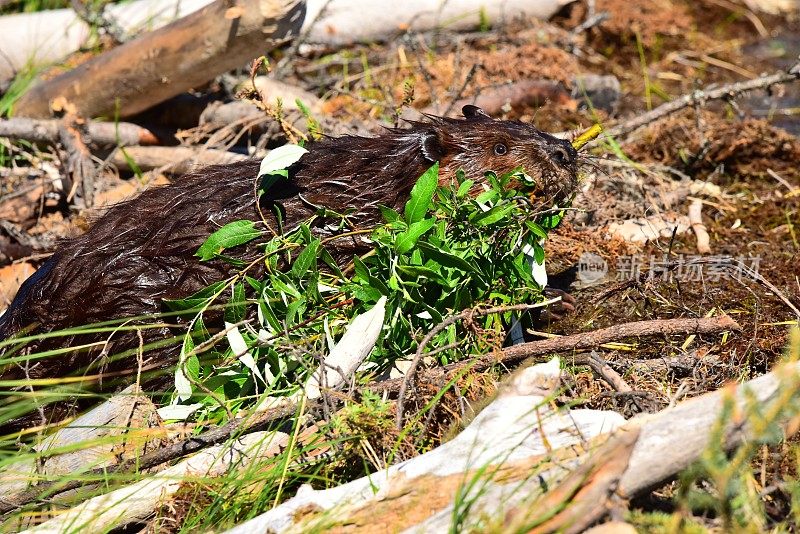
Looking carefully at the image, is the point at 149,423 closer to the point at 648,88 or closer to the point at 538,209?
the point at 538,209

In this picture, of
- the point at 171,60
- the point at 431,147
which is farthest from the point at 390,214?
the point at 171,60

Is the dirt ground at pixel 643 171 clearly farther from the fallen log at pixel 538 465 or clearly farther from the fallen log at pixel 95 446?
the fallen log at pixel 95 446

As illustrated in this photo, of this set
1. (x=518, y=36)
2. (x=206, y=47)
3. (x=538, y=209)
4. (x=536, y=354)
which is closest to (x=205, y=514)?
(x=536, y=354)

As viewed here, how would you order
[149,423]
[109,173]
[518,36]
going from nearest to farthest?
[149,423] < [109,173] < [518,36]

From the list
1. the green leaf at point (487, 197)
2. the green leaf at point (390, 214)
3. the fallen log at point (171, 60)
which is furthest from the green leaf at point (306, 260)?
the fallen log at point (171, 60)

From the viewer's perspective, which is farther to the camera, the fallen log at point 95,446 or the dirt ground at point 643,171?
the dirt ground at point 643,171

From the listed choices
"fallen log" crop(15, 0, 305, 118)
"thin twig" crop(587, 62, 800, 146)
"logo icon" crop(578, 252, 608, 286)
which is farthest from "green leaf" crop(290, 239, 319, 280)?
"thin twig" crop(587, 62, 800, 146)

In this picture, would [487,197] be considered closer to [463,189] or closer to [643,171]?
[463,189]

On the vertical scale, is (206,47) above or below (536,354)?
above
